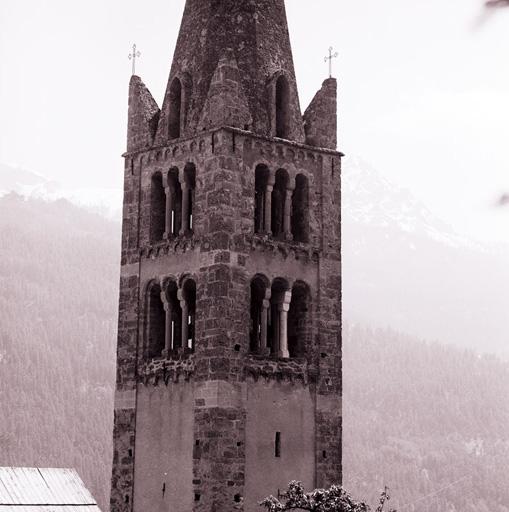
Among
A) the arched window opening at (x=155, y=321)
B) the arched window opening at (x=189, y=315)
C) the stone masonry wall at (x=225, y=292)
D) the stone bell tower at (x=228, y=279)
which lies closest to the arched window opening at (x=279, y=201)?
the stone bell tower at (x=228, y=279)

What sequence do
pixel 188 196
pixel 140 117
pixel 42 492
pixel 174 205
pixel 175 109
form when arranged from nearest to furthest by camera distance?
1. pixel 188 196
2. pixel 174 205
3. pixel 175 109
4. pixel 140 117
5. pixel 42 492

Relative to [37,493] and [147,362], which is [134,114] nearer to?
[147,362]

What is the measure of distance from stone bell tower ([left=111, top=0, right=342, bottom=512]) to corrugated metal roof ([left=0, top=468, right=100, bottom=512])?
6.59 m

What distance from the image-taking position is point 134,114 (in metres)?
A: 56.5

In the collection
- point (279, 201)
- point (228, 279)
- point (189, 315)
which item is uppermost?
point (279, 201)

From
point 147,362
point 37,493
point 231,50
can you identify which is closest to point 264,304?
point 147,362

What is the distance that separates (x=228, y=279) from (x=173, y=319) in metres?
3.35

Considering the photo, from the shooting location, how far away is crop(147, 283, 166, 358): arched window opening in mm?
53438

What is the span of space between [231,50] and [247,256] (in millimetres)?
8238

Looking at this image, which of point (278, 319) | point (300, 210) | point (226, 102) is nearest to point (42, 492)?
point (278, 319)

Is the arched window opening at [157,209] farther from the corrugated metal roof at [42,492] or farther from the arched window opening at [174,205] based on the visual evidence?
the corrugated metal roof at [42,492]

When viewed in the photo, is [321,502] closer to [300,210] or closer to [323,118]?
[300,210]

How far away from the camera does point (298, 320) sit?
175 ft

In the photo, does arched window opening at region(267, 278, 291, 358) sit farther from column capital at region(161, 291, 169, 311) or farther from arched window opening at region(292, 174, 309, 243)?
column capital at region(161, 291, 169, 311)
